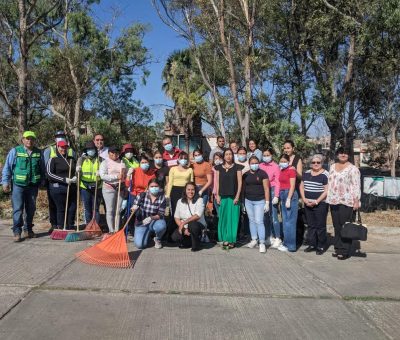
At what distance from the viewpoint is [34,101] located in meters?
20.2

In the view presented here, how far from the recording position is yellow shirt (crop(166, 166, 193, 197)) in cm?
768

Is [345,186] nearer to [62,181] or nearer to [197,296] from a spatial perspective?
[197,296]

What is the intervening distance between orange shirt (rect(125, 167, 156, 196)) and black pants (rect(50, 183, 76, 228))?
3.76ft

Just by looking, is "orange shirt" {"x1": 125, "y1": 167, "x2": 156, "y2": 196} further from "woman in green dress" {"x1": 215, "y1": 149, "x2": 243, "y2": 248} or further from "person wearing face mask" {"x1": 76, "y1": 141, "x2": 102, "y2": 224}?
"woman in green dress" {"x1": 215, "y1": 149, "x2": 243, "y2": 248}

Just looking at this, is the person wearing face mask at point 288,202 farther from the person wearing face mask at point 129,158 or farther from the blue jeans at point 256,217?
the person wearing face mask at point 129,158

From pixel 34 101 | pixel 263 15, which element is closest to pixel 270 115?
pixel 263 15

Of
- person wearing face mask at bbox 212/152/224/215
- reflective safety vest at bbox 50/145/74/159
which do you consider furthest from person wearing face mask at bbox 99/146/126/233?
person wearing face mask at bbox 212/152/224/215

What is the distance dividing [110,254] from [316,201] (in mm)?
3287

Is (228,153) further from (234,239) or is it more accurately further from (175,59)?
(175,59)

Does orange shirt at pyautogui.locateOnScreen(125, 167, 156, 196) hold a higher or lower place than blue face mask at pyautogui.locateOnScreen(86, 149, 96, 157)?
lower

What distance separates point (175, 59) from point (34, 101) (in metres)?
Result: 13.1

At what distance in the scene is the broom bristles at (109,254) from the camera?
20.1 feet

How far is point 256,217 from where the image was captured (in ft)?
24.2

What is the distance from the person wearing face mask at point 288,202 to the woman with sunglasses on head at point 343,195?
22.0 inches
